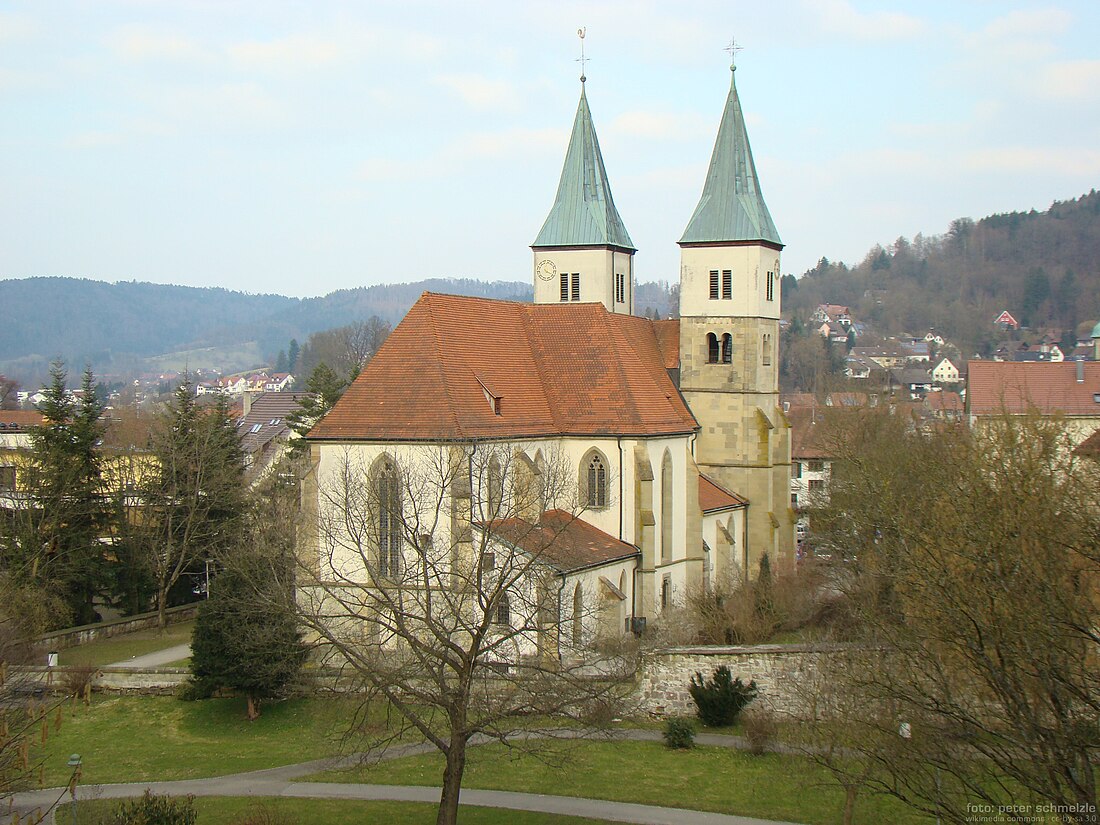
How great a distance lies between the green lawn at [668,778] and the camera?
74.7 ft

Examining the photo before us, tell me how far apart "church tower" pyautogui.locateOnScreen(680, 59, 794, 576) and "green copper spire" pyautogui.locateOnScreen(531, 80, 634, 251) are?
362 cm

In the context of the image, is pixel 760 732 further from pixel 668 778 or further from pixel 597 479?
pixel 597 479

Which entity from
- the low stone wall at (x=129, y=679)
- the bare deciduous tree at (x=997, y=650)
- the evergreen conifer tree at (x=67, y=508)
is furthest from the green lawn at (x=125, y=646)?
the bare deciduous tree at (x=997, y=650)

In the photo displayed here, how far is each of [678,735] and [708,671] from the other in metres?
2.58

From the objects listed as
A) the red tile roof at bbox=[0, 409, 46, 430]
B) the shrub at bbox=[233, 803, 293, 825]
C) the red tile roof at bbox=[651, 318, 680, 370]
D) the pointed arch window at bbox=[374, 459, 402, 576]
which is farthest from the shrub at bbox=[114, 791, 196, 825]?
the red tile roof at bbox=[0, 409, 46, 430]

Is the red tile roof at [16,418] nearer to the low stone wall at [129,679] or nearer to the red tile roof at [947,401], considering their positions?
the low stone wall at [129,679]

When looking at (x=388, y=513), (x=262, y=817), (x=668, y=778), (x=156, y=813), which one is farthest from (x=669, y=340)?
(x=156, y=813)

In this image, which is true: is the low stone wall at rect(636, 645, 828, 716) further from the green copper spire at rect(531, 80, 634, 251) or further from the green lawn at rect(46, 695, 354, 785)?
the green copper spire at rect(531, 80, 634, 251)

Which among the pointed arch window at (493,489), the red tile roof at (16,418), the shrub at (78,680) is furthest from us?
the red tile roof at (16,418)

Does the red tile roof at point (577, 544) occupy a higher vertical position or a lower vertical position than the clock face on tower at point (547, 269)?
lower

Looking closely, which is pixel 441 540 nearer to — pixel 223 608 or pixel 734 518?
pixel 223 608

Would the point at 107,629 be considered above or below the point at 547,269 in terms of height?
below

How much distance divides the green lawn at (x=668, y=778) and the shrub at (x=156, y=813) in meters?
4.53

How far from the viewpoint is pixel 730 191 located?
44.8 m
